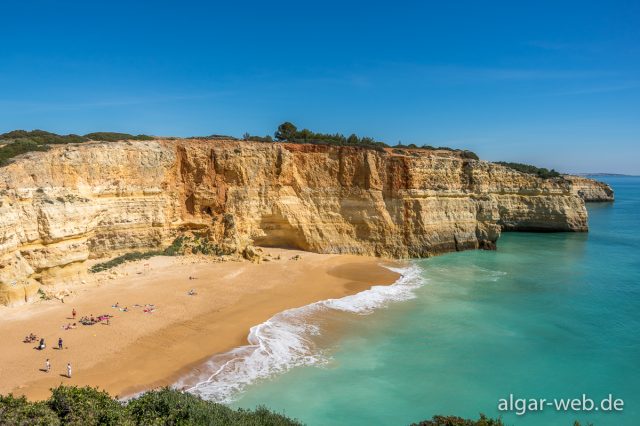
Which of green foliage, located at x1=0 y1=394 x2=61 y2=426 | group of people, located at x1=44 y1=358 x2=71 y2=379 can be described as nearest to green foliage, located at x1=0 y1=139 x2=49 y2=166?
group of people, located at x1=44 y1=358 x2=71 y2=379

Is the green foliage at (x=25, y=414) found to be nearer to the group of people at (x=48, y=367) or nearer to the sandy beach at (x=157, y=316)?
the sandy beach at (x=157, y=316)

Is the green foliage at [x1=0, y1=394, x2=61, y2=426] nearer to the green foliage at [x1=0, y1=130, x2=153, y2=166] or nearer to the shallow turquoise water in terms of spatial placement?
the shallow turquoise water

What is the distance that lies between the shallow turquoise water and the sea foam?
0.51 m

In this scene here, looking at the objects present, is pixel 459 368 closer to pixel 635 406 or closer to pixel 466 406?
pixel 466 406

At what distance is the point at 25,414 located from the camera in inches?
257

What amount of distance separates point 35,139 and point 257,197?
1342 cm

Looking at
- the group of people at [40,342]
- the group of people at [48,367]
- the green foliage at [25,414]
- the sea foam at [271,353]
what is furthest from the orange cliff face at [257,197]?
the green foliage at [25,414]

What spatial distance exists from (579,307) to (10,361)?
75.0 feet

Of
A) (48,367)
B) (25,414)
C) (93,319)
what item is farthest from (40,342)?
(25,414)

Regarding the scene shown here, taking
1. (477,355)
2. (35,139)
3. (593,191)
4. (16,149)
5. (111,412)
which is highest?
(35,139)

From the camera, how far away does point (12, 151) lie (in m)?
20.0

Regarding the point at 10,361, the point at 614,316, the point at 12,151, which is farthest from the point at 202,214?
the point at 614,316

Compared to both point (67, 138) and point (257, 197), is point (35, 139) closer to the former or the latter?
point (67, 138)

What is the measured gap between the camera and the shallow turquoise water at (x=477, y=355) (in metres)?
11.3
